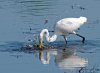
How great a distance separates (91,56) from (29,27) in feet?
14.3

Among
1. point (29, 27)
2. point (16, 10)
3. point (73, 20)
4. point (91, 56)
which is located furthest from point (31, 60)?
point (16, 10)

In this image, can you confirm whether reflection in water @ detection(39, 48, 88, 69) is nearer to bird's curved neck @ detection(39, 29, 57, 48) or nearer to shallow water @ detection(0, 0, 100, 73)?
shallow water @ detection(0, 0, 100, 73)

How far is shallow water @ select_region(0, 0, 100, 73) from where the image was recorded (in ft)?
41.6

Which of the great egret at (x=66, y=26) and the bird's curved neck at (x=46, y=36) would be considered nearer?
the bird's curved neck at (x=46, y=36)

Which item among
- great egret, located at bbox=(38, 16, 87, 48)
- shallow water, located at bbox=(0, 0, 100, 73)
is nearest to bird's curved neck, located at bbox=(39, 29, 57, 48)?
great egret, located at bbox=(38, 16, 87, 48)

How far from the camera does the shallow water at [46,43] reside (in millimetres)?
12668

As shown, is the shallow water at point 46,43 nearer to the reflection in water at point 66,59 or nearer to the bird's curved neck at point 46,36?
the reflection in water at point 66,59

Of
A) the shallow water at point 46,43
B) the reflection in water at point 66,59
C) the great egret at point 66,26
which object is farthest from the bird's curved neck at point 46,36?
the reflection in water at point 66,59

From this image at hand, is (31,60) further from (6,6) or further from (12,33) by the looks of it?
(6,6)

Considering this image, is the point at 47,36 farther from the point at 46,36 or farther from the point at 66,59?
the point at 66,59

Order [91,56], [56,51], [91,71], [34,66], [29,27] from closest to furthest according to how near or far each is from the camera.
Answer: [91,71]
[34,66]
[91,56]
[56,51]
[29,27]

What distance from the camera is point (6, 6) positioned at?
21578 millimetres

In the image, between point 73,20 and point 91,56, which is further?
point 73,20

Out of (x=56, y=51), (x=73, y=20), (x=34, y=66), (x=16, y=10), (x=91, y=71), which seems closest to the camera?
(x=91, y=71)
